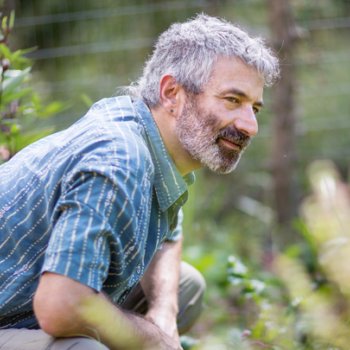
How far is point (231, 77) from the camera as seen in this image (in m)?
2.38

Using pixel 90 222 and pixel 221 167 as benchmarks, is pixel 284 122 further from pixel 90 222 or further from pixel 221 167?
pixel 90 222

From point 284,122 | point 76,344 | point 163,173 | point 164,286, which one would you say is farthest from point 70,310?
point 284,122

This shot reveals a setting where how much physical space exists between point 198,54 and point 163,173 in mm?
367

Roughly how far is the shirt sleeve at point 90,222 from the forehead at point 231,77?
1.57 feet

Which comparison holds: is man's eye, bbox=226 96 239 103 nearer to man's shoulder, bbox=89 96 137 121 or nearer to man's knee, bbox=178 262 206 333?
man's shoulder, bbox=89 96 137 121

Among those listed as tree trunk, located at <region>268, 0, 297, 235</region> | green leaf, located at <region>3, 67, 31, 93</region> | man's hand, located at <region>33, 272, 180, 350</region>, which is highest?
green leaf, located at <region>3, 67, 31, 93</region>

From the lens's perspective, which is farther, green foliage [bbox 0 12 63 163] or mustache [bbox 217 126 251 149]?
green foliage [bbox 0 12 63 163]

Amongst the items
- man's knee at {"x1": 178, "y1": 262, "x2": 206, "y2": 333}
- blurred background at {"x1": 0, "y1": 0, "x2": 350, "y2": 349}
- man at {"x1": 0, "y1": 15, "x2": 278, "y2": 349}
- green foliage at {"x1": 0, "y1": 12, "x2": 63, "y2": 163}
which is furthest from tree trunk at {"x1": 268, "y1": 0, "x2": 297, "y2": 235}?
man at {"x1": 0, "y1": 15, "x2": 278, "y2": 349}

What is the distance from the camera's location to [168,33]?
8.57 ft

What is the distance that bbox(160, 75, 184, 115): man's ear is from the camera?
242cm

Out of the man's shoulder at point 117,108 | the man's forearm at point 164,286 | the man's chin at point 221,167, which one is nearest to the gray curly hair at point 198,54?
the man's shoulder at point 117,108

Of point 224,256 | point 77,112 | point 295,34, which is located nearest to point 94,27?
point 77,112

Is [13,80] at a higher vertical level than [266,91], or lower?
higher

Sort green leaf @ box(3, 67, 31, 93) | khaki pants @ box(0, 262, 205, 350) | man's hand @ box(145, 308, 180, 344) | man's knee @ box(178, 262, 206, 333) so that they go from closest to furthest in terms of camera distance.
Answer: khaki pants @ box(0, 262, 205, 350) < man's hand @ box(145, 308, 180, 344) < green leaf @ box(3, 67, 31, 93) < man's knee @ box(178, 262, 206, 333)
